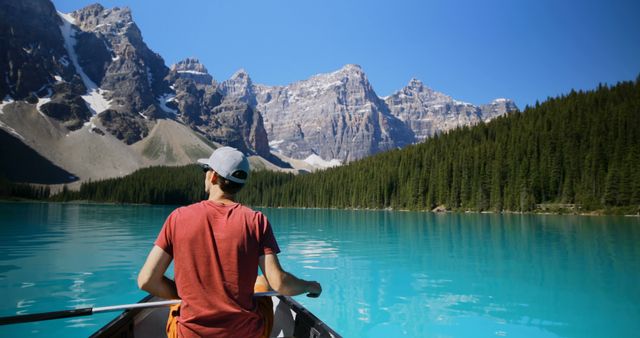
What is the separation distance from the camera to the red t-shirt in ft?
11.5

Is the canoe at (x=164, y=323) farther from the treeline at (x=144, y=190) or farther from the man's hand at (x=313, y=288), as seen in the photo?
the treeline at (x=144, y=190)

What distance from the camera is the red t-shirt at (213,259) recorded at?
349cm

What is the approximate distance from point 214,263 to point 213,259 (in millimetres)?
39

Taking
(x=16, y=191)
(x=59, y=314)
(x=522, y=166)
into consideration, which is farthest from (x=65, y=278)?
(x=16, y=191)

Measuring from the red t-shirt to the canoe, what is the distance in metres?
1.92

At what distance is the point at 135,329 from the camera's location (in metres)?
6.04

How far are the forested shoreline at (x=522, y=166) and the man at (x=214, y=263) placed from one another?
78.7m

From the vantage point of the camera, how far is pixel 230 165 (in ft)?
12.8

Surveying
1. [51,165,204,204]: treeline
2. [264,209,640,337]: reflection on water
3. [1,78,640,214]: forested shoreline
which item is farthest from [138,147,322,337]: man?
[51,165,204,204]: treeline

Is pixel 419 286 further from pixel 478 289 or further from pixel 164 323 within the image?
pixel 164 323

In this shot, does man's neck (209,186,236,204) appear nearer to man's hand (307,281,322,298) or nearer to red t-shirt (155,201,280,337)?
red t-shirt (155,201,280,337)

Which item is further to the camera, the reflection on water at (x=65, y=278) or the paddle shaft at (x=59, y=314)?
the reflection on water at (x=65, y=278)

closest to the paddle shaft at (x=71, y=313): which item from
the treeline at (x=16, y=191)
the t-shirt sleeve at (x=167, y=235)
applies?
the t-shirt sleeve at (x=167, y=235)

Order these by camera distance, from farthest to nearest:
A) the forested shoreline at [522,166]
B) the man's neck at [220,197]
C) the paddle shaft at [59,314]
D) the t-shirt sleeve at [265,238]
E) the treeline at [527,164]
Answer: the treeline at [527,164], the forested shoreline at [522,166], the paddle shaft at [59,314], the man's neck at [220,197], the t-shirt sleeve at [265,238]
